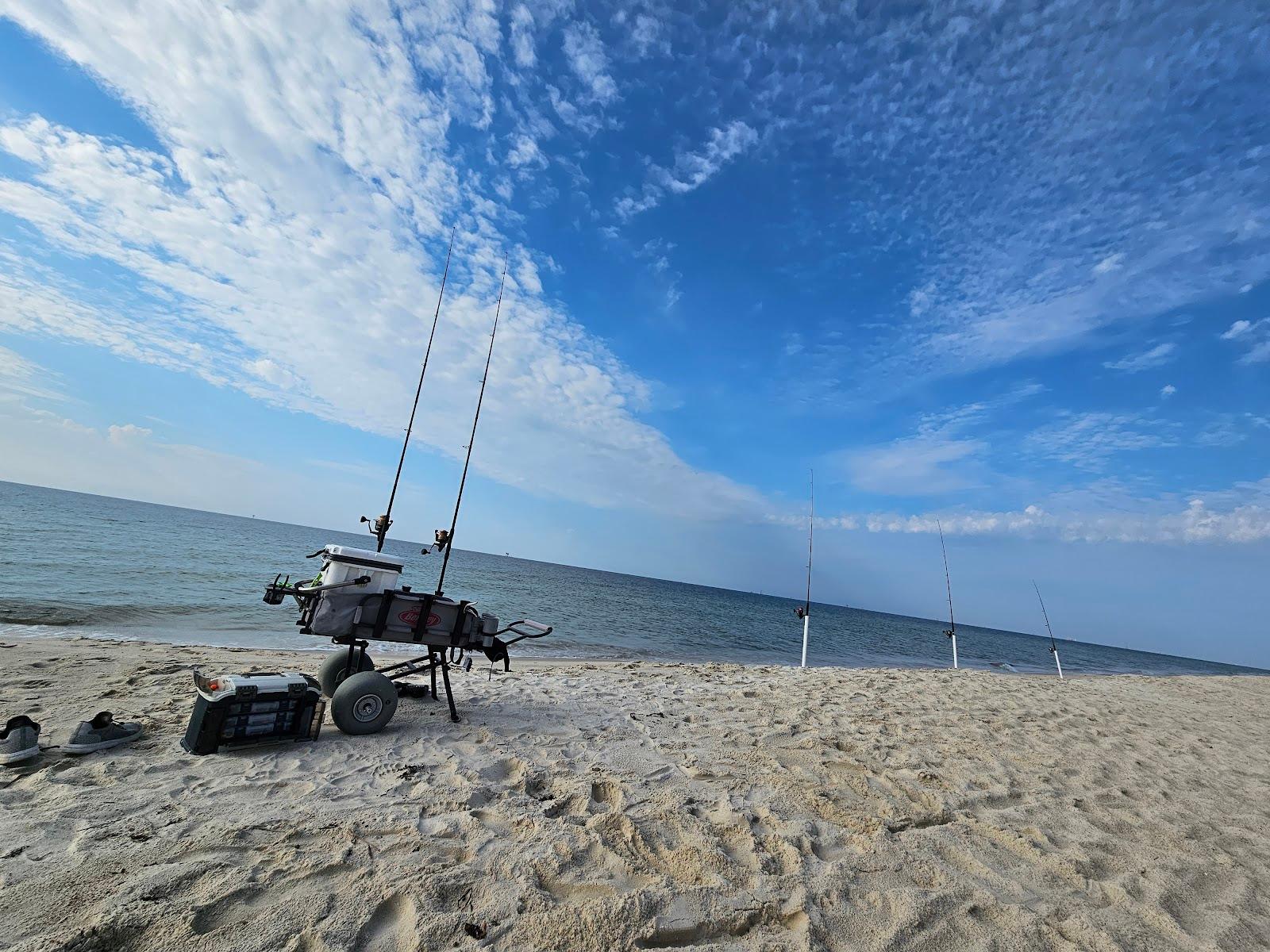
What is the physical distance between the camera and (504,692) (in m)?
6.83

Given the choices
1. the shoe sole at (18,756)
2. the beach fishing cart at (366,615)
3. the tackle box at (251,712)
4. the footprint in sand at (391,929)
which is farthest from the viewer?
the beach fishing cart at (366,615)

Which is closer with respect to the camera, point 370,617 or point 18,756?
point 18,756

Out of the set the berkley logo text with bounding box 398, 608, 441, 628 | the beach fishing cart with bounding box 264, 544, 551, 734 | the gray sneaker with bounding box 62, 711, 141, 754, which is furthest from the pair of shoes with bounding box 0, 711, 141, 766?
the berkley logo text with bounding box 398, 608, 441, 628

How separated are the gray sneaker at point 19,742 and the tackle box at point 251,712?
840mm

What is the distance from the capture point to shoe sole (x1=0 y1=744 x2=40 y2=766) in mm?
3515

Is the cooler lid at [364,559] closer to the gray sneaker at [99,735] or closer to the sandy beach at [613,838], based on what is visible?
the sandy beach at [613,838]

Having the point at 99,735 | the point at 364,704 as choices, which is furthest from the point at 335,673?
the point at 99,735

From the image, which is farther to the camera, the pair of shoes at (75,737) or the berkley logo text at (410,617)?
the berkley logo text at (410,617)

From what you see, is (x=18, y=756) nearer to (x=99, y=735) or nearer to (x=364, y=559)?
(x=99, y=735)

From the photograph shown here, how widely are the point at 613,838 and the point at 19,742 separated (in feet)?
13.8

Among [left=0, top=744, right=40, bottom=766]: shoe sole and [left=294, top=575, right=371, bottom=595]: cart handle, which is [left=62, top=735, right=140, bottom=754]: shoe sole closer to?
[left=0, top=744, right=40, bottom=766]: shoe sole

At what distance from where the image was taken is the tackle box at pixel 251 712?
4027 millimetres

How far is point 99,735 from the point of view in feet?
13.1

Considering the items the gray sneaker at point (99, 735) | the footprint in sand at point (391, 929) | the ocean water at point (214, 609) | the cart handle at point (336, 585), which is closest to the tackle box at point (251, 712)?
the gray sneaker at point (99, 735)
